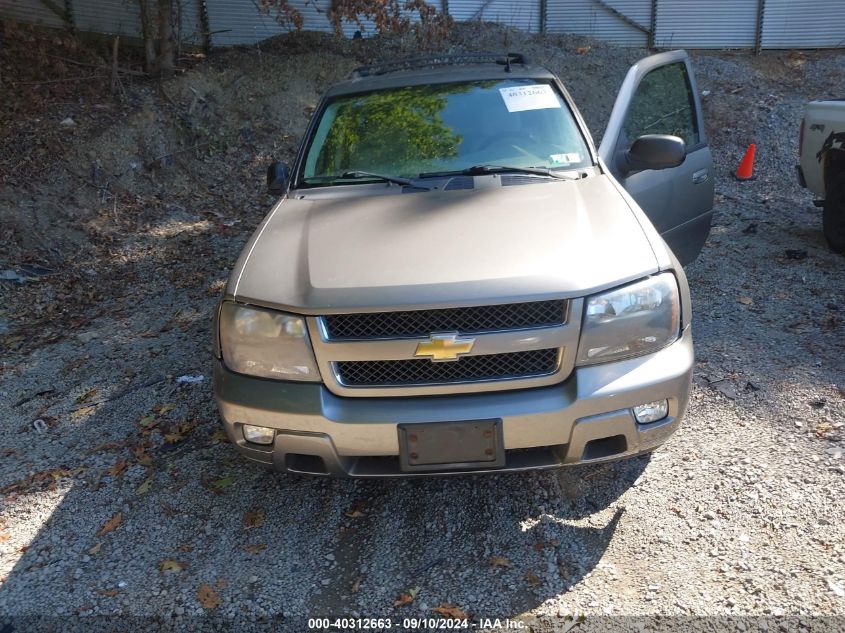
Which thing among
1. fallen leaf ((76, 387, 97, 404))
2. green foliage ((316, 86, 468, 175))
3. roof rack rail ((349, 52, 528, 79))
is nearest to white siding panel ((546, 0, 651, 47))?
roof rack rail ((349, 52, 528, 79))

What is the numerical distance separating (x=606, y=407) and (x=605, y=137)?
2.33 metres

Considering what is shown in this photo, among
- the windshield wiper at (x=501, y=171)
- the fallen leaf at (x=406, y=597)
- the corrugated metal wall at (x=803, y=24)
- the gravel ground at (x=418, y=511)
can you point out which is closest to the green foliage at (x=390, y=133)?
the windshield wiper at (x=501, y=171)

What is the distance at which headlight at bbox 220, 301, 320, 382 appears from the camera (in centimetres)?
285

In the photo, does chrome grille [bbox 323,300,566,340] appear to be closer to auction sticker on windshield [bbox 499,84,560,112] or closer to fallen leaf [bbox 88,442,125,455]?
auction sticker on windshield [bbox 499,84,560,112]

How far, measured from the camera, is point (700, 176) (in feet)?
16.9

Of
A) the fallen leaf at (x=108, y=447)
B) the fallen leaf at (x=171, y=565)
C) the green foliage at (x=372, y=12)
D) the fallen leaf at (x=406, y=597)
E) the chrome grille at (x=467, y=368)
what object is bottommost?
the fallen leaf at (x=108, y=447)

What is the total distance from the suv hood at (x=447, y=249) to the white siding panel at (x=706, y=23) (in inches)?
426

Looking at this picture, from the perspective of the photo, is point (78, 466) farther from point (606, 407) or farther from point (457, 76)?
point (457, 76)

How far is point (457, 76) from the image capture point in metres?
4.40

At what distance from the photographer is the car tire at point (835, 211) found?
6309mm

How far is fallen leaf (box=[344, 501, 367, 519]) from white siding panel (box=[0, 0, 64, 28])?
9.63 meters

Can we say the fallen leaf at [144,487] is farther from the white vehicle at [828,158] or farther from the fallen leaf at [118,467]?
the white vehicle at [828,158]

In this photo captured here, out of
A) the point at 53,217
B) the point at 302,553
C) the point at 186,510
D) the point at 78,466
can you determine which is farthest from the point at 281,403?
the point at 53,217

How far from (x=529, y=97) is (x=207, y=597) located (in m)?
3.07
